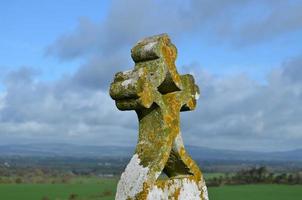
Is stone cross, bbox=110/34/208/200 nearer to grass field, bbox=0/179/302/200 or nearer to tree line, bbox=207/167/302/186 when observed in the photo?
grass field, bbox=0/179/302/200

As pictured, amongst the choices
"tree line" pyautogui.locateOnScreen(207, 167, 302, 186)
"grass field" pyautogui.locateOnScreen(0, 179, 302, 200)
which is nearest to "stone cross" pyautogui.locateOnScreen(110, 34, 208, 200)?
"grass field" pyautogui.locateOnScreen(0, 179, 302, 200)

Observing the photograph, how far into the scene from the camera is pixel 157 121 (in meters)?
Answer: 6.02

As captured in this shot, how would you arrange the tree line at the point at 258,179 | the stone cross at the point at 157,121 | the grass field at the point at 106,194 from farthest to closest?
1. the tree line at the point at 258,179
2. the grass field at the point at 106,194
3. the stone cross at the point at 157,121

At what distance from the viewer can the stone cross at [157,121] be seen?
18.6 feet

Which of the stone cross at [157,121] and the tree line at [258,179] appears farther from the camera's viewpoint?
the tree line at [258,179]

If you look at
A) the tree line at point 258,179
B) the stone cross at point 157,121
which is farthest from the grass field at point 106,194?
the stone cross at point 157,121

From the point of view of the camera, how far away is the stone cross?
18.6 feet

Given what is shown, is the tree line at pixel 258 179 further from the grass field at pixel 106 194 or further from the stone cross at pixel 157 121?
the stone cross at pixel 157 121

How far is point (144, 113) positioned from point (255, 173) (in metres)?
65.7

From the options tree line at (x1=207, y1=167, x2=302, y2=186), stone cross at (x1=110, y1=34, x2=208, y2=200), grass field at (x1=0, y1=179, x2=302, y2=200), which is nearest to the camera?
stone cross at (x1=110, y1=34, x2=208, y2=200)

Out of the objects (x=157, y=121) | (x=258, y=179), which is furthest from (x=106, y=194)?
(x=157, y=121)

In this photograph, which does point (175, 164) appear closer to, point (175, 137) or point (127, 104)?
point (175, 137)

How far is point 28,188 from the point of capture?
2534 inches

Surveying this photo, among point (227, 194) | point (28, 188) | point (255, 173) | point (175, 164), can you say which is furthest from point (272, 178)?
point (175, 164)
